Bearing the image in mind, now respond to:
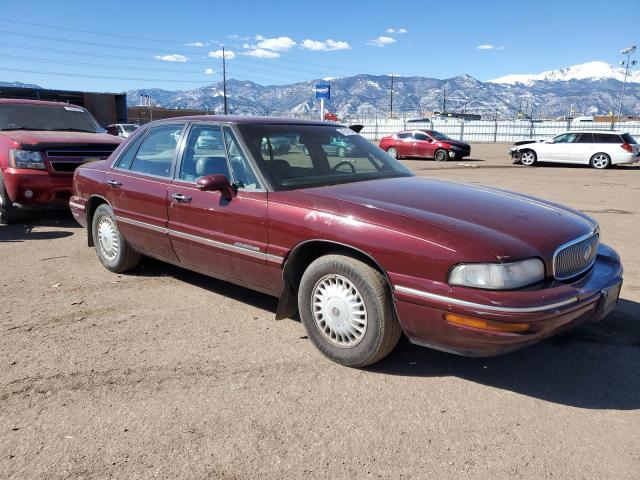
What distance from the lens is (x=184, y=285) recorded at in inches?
195

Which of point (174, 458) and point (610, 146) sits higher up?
point (610, 146)

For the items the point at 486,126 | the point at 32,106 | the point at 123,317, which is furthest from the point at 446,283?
the point at 486,126

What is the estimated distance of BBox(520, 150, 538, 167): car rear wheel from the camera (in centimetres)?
2102

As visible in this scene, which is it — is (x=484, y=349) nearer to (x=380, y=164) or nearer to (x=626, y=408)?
(x=626, y=408)

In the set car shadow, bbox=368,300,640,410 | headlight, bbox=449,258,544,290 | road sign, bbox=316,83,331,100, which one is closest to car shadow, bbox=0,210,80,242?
car shadow, bbox=368,300,640,410

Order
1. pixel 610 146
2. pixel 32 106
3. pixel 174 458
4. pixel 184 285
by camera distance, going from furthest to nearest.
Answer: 1. pixel 610 146
2. pixel 32 106
3. pixel 184 285
4. pixel 174 458

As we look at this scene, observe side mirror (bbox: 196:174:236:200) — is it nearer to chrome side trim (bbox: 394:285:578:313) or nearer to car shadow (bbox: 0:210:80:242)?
chrome side trim (bbox: 394:285:578:313)

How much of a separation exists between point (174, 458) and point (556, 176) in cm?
1663

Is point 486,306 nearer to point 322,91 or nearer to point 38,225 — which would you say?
point 38,225

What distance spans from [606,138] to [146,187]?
777 inches

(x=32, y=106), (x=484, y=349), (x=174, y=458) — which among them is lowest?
(x=174, y=458)

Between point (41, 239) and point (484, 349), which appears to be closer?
point (484, 349)

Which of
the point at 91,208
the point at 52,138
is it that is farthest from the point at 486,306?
the point at 52,138

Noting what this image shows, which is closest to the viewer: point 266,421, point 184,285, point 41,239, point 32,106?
point 266,421
